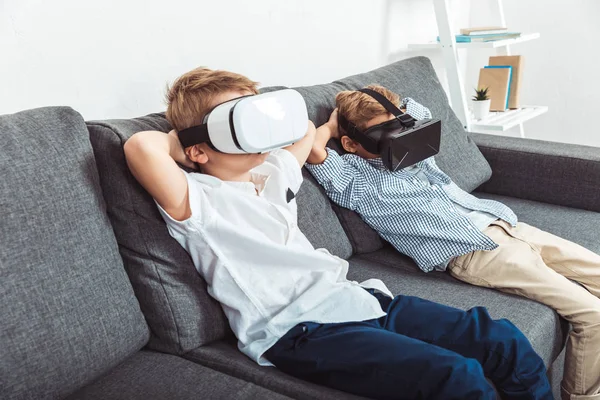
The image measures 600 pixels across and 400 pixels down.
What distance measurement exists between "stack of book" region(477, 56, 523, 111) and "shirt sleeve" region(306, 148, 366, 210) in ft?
4.88

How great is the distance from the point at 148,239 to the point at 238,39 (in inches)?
38.2

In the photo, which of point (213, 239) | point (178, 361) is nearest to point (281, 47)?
point (213, 239)

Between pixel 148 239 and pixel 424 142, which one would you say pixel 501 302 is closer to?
pixel 424 142

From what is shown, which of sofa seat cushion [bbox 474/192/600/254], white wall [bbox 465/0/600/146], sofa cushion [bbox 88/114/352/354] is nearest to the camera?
sofa cushion [bbox 88/114/352/354]

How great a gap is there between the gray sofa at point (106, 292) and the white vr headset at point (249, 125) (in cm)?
17

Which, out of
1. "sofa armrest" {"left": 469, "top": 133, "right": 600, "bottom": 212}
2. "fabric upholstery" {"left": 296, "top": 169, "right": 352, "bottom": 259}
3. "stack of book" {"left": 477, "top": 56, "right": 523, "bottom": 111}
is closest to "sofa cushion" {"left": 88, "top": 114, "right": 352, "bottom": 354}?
"fabric upholstery" {"left": 296, "top": 169, "right": 352, "bottom": 259}

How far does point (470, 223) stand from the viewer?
1.81m

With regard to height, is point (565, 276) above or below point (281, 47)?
below

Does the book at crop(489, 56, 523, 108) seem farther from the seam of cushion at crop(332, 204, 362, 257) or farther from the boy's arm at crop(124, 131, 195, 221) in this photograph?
the boy's arm at crop(124, 131, 195, 221)

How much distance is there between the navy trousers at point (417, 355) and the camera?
120cm

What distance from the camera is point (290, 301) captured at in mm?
1397

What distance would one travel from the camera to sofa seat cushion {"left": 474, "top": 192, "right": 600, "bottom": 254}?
6.55 feet

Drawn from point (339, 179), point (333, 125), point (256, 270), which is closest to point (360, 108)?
point (333, 125)

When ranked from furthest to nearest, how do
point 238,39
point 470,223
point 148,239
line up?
point 238,39
point 470,223
point 148,239
